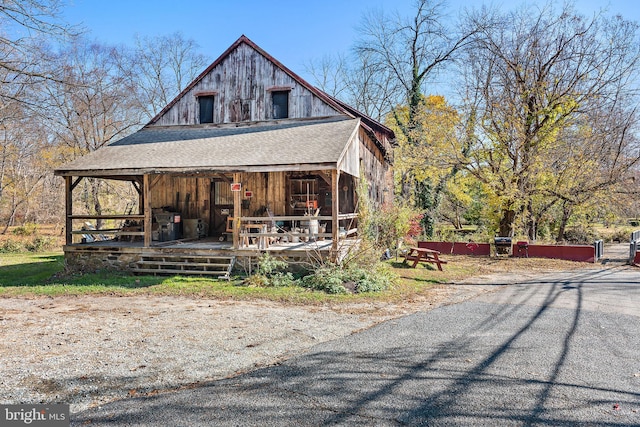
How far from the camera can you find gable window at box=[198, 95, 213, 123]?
15.5m

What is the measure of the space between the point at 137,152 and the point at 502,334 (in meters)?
12.1

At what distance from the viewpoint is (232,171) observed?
1091 centimetres

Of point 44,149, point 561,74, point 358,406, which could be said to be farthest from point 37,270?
point 561,74

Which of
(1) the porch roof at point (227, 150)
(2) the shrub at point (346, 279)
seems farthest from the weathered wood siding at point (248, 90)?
(2) the shrub at point (346, 279)

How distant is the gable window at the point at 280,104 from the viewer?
14805 millimetres

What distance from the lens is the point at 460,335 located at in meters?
5.97

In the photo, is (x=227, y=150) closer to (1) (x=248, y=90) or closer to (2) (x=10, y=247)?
(1) (x=248, y=90)

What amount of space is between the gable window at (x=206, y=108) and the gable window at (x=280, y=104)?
2.60 meters

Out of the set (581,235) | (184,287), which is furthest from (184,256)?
(581,235)

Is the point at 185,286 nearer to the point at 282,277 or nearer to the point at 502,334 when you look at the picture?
the point at 282,277

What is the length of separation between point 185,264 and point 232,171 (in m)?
2.99

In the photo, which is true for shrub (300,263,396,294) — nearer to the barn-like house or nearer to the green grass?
the green grass

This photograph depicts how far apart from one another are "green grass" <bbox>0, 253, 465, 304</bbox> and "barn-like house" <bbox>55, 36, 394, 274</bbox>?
711mm

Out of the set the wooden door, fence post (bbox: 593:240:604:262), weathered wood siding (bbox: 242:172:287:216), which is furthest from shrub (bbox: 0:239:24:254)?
fence post (bbox: 593:240:604:262)
